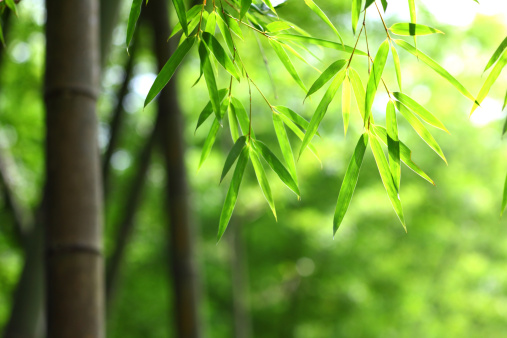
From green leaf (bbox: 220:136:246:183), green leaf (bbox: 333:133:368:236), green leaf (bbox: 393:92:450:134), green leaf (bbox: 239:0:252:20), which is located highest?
green leaf (bbox: 239:0:252:20)

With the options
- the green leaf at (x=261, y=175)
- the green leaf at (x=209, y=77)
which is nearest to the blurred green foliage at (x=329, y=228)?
the green leaf at (x=261, y=175)

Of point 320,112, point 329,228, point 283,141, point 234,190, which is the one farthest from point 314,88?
point 329,228

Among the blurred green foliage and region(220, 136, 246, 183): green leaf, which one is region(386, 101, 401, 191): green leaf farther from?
the blurred green foliage

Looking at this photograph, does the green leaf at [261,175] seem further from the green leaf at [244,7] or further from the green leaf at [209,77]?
the green leaf at [244,7]

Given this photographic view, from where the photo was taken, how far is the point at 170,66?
119 cm

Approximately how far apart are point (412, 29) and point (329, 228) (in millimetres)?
6117

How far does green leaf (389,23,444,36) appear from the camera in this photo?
3.77 feet

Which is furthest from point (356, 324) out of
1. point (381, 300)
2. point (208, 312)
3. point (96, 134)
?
point (96, 134)

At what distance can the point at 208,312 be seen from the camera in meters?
8.19

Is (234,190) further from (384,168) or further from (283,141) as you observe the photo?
(384,168)

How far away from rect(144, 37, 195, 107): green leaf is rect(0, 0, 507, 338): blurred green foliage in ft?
17.9

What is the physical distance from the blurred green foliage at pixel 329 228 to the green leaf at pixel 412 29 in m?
5.44

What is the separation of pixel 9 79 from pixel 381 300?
17.6ft

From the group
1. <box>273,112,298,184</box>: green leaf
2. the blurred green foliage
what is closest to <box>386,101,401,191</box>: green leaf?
<box>273,112,298,184</box>: green leaf
